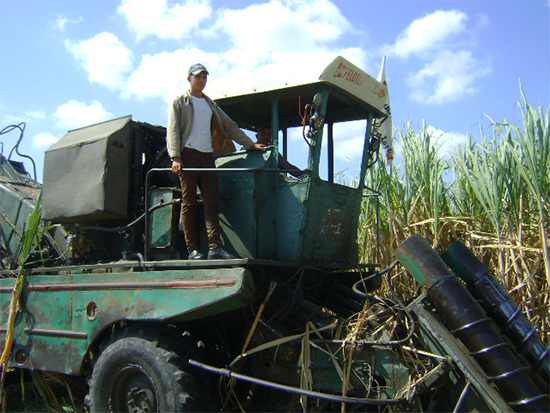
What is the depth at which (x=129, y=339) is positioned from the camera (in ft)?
13.0

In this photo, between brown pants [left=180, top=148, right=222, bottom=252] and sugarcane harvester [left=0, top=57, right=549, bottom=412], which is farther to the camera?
brown pants [left=180, top=148, right=222, bottom=252]

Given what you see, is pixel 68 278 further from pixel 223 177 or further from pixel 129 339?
pixel 223 177

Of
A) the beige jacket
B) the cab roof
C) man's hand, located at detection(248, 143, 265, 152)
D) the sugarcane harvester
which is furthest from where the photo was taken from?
man's hand, located at detection(248, 143, 265, 152)

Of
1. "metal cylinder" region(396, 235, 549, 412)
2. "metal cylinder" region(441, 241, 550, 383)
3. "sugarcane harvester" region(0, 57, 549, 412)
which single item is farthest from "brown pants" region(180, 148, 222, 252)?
"metal cylinder" region(441, 241, 550, 383)

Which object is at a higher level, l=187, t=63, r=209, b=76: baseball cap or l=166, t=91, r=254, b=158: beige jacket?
l=187, t=63, r=209, b=76: baseball cap

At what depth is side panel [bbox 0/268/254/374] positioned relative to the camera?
3656 mm

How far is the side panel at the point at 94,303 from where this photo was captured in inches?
144

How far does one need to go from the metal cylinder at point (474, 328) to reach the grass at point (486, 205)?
1.12 m

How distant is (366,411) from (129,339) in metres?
1.79

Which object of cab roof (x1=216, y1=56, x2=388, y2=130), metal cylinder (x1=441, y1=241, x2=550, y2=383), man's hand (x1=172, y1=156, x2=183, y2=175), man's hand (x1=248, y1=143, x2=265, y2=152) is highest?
cab roof (x1=216, y1=56, x2=388, y2=130)

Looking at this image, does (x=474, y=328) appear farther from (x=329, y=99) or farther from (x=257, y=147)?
(x=329, y=99)

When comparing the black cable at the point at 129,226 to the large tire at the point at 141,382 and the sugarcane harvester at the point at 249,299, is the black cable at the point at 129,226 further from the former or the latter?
the large tire at the point at 141,382

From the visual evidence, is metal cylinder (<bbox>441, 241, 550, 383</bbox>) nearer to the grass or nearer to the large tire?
the grass

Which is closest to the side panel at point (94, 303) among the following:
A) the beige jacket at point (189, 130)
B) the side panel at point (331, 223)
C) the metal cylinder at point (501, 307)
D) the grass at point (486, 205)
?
the side panel at point (331, 223)
